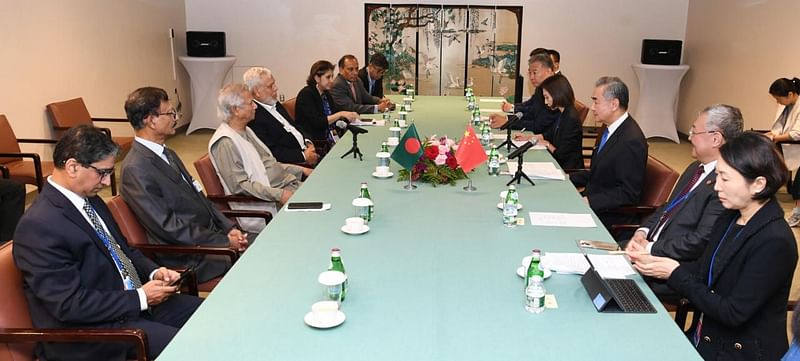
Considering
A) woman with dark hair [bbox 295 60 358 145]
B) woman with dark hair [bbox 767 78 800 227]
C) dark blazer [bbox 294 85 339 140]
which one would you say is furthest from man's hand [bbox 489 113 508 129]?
woman with dark hair [bbox 767 78 800 227]

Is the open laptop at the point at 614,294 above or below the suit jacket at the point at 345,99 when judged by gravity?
below

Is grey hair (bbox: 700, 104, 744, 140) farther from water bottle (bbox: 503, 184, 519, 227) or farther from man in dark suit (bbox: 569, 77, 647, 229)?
water bottle (bbox: 503, 184, 519, 227)

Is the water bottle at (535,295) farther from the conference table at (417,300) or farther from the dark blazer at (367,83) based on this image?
the dark blazer at (367,83)

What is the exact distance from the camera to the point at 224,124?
3646 millimetres

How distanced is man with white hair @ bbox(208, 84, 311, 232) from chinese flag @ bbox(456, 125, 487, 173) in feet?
3.28

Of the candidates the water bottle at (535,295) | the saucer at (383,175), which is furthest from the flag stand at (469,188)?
the water bottle at (535,295)

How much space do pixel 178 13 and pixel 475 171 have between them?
715 centimetres

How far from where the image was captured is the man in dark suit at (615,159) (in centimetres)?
342

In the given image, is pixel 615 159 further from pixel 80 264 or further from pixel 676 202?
pixel 80 264

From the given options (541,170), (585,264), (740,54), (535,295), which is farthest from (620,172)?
(740,54)

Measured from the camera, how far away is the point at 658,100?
9258mm

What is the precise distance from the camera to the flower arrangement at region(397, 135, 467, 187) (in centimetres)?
333

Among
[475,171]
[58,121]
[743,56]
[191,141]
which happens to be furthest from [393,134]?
[743,56]

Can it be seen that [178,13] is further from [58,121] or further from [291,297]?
[291,297]
